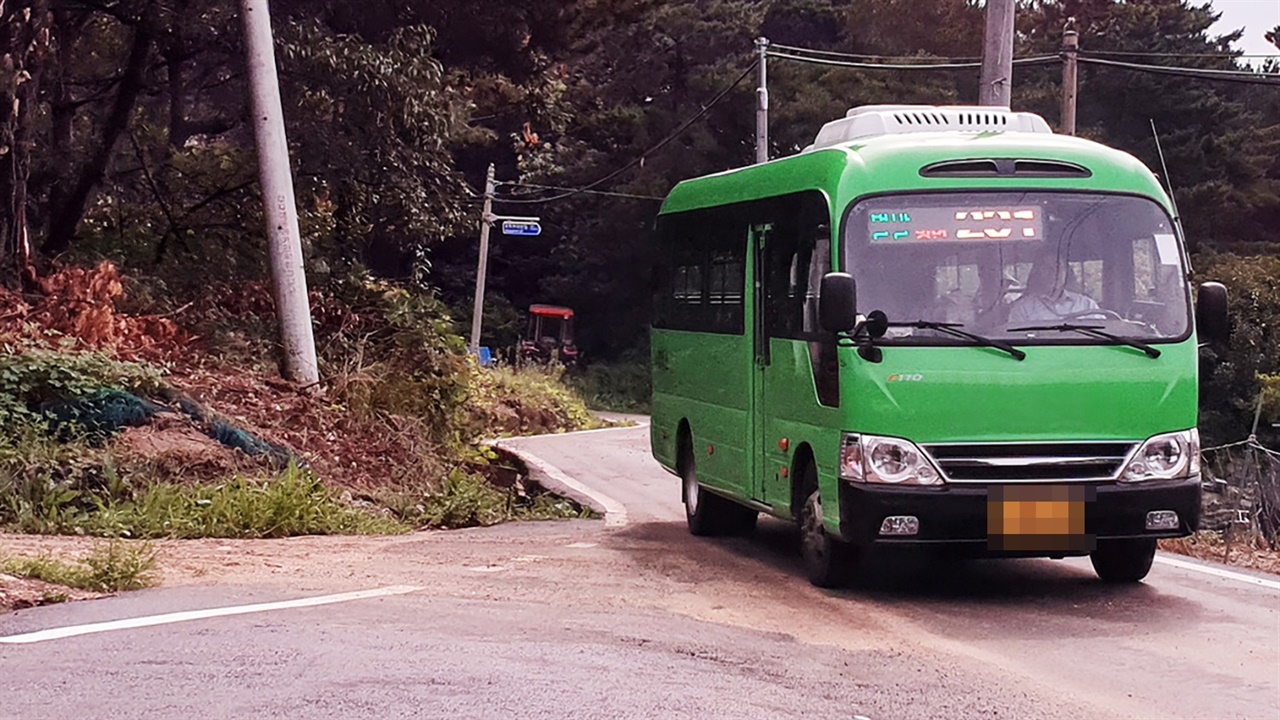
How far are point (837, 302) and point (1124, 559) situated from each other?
2670mm

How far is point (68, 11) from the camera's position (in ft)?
59.5

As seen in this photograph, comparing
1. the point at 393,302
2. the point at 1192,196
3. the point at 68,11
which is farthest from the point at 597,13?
the point at 1192,196

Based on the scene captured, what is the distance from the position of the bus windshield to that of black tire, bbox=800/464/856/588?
51.5 inches

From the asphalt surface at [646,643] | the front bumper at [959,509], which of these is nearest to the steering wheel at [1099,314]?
the front bumper at [959,509]

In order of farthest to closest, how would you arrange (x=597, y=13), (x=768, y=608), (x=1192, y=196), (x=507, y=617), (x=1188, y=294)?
(x=1192, y=196)
(x=597, y=13)
(x=1188, y=294)
(x=768, y=608)
(x=507, y=617)

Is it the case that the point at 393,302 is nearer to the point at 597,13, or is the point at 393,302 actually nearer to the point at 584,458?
the point at 597,13

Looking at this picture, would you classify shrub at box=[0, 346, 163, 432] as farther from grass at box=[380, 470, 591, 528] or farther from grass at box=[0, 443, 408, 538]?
grass at box=[380, 470, 591, 528]

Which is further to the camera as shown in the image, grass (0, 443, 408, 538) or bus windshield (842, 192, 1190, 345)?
grass (0, 443, 408, 538)

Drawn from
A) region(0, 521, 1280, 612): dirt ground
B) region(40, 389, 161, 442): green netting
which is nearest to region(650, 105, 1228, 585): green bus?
region(0, 521, 1280, 612): dirt ground

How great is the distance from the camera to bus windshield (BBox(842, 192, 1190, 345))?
922cm

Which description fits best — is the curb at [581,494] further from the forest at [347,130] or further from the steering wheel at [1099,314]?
the steering wheel at [1099,314]

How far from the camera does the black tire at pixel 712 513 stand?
13000 millimetres

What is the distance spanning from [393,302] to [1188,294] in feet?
36.1

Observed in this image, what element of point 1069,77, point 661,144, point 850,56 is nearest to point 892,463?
point 1069,77
